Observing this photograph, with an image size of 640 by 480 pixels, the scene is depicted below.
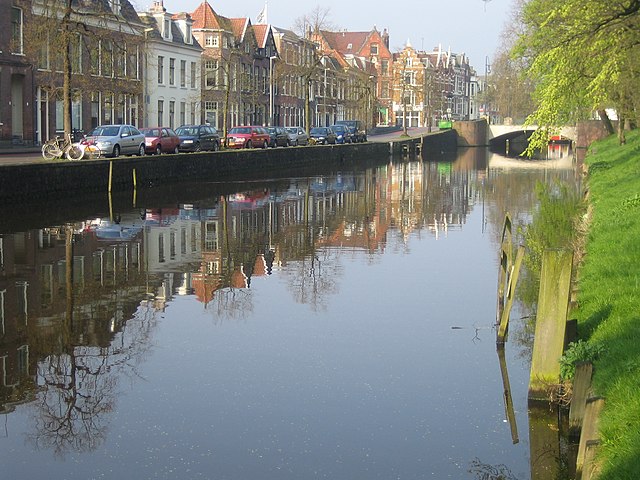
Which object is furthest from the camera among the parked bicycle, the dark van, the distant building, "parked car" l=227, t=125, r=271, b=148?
the distant building

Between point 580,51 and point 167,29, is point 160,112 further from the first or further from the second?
point 580,51

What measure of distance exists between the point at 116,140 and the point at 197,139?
10.2 metres

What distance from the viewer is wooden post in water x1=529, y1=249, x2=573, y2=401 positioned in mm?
10680

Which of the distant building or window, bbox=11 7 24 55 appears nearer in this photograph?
window, bbox=11 7 24 55

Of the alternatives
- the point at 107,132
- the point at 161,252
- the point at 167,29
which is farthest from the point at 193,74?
the point at 161,252

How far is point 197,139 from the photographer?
164 ft

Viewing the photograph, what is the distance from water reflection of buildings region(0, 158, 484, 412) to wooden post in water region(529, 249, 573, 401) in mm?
5431

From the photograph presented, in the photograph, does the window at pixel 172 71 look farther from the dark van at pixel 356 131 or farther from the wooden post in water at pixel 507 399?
the wooden post in water at pixel 507 399

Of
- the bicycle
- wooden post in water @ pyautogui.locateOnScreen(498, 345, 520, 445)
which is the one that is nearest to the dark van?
the bicycle

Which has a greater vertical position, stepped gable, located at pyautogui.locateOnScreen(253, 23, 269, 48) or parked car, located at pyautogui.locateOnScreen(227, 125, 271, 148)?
stepped gable, located at pyautogui.locateOnScreen(253, 23, 269, 48)

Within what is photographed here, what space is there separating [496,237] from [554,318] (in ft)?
54.5

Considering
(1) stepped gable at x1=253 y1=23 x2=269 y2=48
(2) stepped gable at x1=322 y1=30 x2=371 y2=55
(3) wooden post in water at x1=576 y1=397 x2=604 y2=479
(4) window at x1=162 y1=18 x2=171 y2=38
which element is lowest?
(3) wooden post in water at x1=576 y1=397 x2=604 y2=479

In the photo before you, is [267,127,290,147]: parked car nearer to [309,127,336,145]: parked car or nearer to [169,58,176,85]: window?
[309,127,336,145]: parked car

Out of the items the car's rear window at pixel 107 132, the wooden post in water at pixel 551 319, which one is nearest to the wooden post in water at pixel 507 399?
the wooden post in water at pixel 551 319
